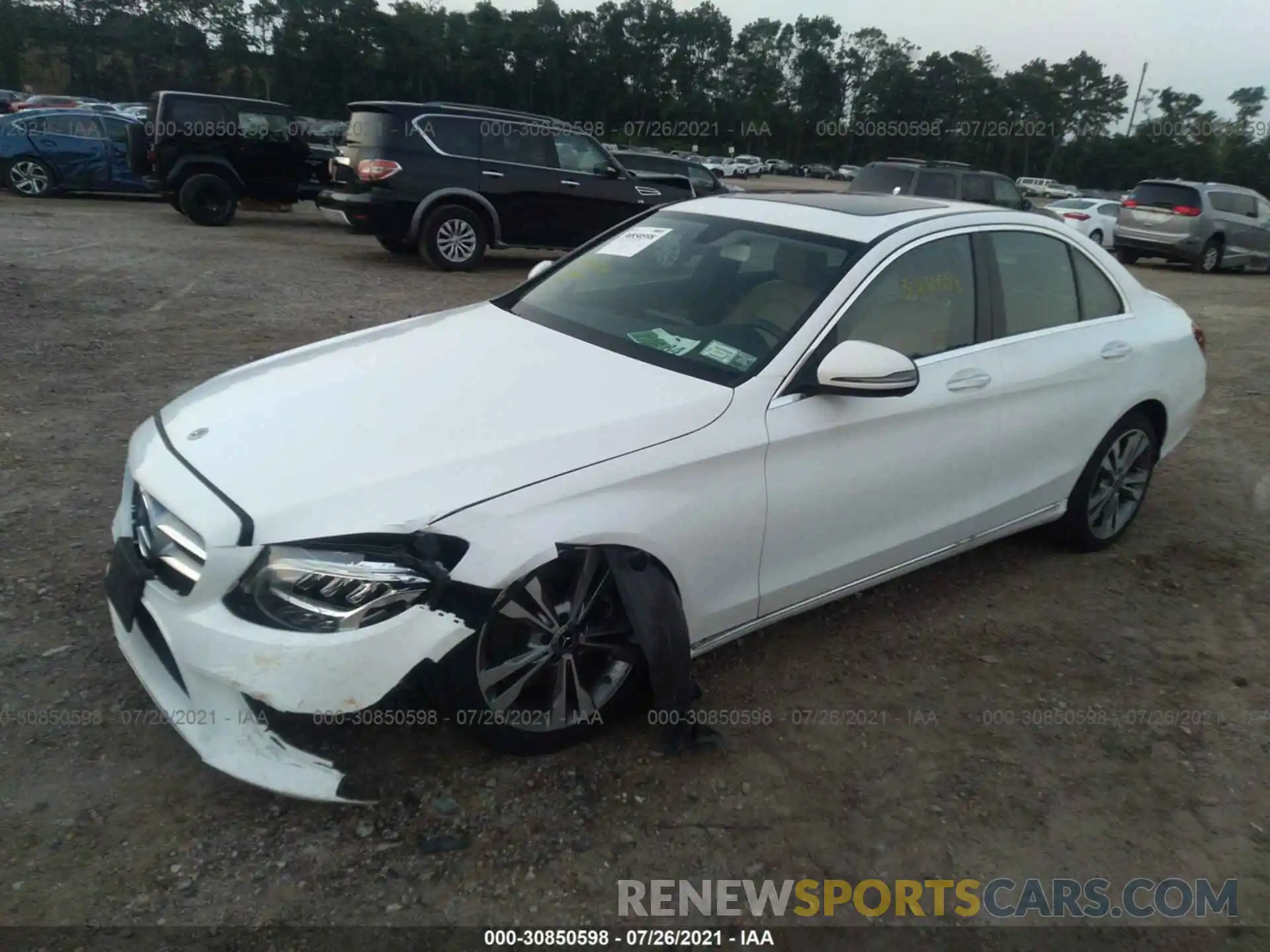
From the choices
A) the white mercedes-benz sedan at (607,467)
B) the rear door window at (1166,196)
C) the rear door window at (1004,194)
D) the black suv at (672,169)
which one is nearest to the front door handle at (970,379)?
the white mercedes-benz sedan at (607,467)

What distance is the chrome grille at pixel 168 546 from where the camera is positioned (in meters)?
2.54

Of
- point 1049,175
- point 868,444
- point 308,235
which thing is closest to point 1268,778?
point 868,444

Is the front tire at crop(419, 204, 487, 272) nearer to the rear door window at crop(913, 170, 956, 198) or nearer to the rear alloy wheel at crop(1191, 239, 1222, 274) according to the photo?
the rear door window at crop(913, 170, 956, 198)

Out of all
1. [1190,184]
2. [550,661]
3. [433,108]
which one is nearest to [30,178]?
[433,108]

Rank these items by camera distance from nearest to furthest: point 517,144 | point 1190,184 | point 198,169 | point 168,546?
1. point 168,546
2. point 517,144
3. point 198,169
4. point 1190,184

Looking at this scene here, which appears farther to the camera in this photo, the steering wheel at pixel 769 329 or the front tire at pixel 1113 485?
the front tire at pixel 1113 485

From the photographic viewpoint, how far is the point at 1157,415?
Result: 15.6 feet

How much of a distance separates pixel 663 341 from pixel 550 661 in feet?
3.97

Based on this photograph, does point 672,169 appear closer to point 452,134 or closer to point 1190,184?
point 452,134

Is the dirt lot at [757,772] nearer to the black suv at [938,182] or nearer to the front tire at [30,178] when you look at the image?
the black suv at [938,182]

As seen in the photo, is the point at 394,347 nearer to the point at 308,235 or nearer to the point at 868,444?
the point at 868,444

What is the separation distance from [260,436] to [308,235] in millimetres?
12984

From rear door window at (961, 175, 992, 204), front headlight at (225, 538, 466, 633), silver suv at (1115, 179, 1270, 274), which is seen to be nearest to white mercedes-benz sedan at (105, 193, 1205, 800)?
front headlight at (225, 538, 466, 633)

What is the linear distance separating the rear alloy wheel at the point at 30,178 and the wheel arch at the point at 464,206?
8.52m
